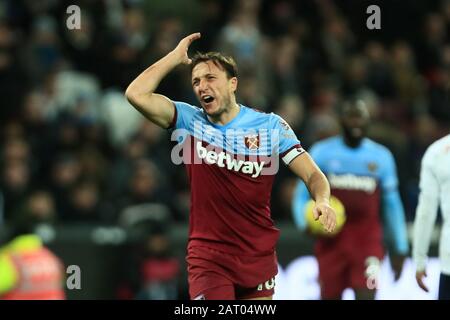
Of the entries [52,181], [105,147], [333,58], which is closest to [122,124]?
[105,147]

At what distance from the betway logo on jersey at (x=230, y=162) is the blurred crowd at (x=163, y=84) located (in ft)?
15.8

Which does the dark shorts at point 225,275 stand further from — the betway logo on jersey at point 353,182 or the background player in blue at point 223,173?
the betway logo on jersey at point 353,182

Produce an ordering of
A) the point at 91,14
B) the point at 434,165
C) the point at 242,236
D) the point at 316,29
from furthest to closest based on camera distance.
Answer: the point at 316,29 < the point at 91,14 < the point at 434,165 < the point at 242,236

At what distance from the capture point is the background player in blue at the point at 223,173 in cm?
762

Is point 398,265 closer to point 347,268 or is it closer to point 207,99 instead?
point 347,268

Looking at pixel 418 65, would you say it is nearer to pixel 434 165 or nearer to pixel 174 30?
pixel 174 30

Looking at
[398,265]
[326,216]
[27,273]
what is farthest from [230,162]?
[398,265]

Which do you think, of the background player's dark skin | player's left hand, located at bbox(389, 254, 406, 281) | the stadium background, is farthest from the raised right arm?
the stadium background

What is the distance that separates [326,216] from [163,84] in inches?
294

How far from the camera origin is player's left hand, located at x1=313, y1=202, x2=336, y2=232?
7.04 meters

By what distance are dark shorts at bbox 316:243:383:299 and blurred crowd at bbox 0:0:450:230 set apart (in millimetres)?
2661

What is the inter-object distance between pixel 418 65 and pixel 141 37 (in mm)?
3978

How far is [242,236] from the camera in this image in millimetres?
7676

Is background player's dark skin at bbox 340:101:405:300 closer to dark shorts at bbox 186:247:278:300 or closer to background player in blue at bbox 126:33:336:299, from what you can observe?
background player in blue at bbox 126:33:336:299
